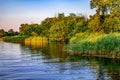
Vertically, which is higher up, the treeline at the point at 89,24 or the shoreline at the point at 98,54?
the treeline at the point at 89,24

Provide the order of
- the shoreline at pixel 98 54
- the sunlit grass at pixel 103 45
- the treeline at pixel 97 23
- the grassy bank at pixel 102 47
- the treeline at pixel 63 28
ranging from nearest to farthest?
the shoreline at pixel 98 54 → the grassy bank at pixel 102 47 → the sunlit grass at pixel 103 45 → the treeline at pixel 97 23 → the treeline at pixel 63 28

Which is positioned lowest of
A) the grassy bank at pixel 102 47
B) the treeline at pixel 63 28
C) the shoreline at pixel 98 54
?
the shoreline at pixel 98 54

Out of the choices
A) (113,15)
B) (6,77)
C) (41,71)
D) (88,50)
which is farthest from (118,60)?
(113,15)

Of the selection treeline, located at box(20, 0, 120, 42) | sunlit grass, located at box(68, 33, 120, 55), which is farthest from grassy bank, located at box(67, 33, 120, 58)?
treeline, located at box(20, 0, 120, 42)

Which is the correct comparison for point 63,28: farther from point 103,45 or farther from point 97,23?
point 103,45

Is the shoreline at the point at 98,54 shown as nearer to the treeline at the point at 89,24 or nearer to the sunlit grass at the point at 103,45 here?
the sunlit grass at the point at 103,45

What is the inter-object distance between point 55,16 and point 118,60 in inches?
4150

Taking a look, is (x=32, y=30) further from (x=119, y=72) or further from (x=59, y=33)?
(x=119, y=72)

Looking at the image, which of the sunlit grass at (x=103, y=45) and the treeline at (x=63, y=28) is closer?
the sunlit grass at (x=103, y=45)

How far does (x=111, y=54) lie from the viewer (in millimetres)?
41344

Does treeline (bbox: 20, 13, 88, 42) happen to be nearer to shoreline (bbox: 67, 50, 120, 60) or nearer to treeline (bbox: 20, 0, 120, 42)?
treeline (bbox: 20, 0, 120, 42)

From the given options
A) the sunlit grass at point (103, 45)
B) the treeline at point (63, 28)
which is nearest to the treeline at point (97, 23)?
the treeline at point (63, 28)

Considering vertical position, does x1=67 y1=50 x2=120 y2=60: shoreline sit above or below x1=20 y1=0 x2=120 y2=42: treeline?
below

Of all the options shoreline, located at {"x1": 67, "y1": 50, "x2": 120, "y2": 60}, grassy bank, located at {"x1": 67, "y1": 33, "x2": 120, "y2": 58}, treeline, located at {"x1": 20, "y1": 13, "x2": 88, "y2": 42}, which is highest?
treeline, located at {"x1": 20, "y1": 13, "x2": 88, "y2": 42}
